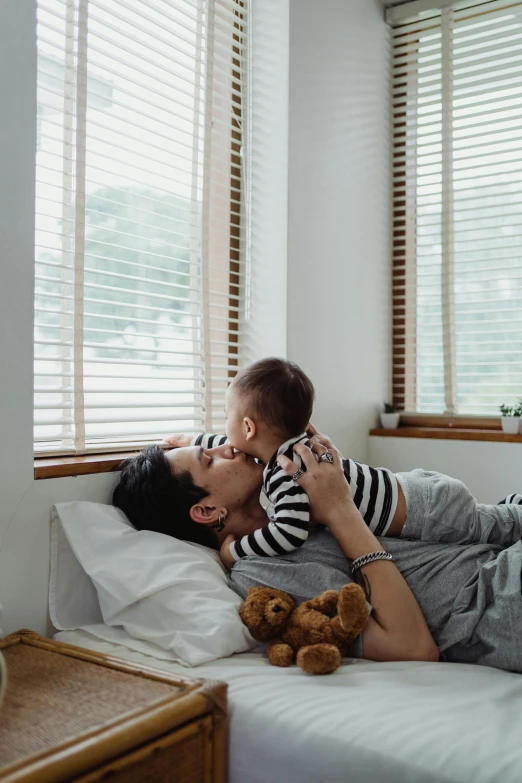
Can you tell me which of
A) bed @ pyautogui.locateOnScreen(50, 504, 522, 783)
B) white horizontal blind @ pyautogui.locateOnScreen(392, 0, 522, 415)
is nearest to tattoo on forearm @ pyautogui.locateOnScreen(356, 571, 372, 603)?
bed @ pyautogui.locateOnScreen(50, 504, 522, 783)

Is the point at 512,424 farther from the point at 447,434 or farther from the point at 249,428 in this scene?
the point at 249,428

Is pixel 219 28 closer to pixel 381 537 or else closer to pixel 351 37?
pixel 351 37

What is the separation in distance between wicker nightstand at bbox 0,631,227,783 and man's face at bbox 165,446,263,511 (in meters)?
0.47

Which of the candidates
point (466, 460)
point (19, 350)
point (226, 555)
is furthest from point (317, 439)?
point (466, 460)

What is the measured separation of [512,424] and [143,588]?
170 centimetres

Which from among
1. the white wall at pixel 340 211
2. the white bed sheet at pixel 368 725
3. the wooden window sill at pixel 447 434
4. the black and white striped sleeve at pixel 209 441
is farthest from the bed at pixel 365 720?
the wooden window sill at pixel 447 434

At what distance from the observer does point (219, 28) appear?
224 cm

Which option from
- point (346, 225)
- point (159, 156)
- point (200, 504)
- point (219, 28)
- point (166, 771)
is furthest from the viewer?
point (346, 225)

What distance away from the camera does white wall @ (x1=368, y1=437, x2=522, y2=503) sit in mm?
2539

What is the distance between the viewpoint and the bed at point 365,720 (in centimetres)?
96

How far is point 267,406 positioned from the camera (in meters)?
1.57

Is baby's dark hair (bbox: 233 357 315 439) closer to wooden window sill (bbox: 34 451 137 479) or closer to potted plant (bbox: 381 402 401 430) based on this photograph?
wooden window sill (bbox: 34 451 137 479)

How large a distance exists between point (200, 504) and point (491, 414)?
161cm

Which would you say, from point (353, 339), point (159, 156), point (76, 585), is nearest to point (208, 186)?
point (159, 156)
